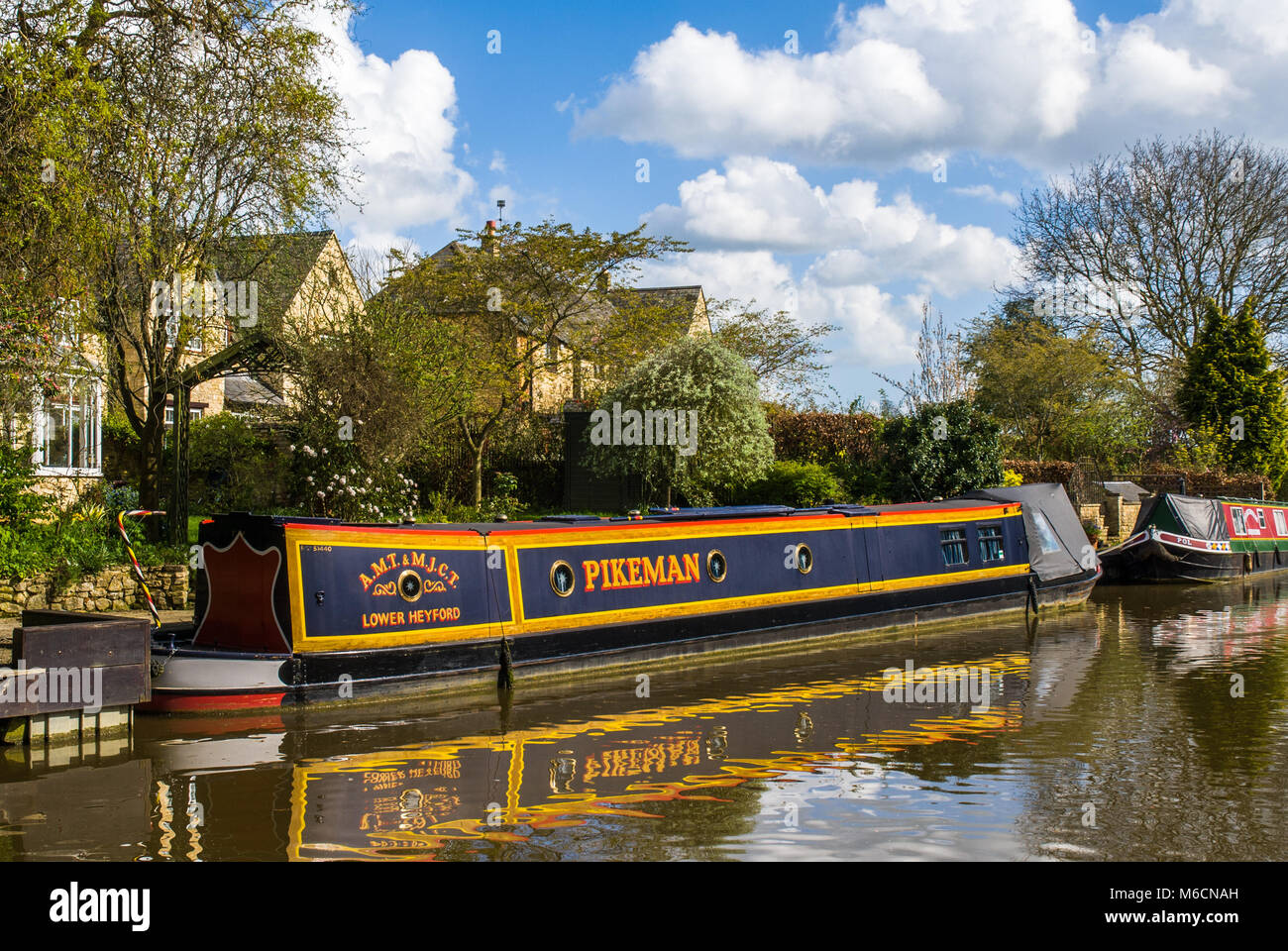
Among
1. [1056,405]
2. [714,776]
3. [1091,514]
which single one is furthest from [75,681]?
[1056,405]

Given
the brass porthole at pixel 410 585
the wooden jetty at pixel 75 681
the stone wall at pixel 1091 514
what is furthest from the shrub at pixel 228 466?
the stone wall at pixel 1091 514

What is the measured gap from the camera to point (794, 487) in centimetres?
2150

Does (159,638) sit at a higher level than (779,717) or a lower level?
higher

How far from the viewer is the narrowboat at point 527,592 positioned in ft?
29.8

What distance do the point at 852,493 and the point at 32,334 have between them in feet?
49.4

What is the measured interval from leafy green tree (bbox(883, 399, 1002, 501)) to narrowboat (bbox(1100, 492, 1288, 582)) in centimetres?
291

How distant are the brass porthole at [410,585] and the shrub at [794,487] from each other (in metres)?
12.1

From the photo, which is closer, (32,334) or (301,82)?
(32,334)

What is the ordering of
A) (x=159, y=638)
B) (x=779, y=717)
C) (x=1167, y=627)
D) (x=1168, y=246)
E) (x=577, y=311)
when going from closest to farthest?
(x=779, y=717), (x=159, y=638), (x=1167, y=627), (x=577, y=311), (x=1168, y=246)

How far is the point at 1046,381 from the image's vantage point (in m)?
28.4

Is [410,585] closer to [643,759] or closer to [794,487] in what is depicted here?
[643,759]

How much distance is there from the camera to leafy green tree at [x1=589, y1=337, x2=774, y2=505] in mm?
21141

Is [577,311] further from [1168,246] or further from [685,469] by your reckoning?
[1168,246]

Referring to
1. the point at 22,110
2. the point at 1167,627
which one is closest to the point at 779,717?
the point at 1167,627
